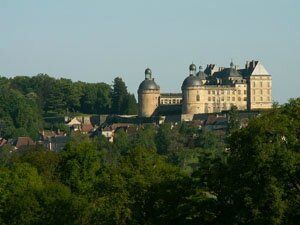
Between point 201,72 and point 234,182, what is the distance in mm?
99441

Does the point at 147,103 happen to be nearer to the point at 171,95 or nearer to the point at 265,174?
the point at 171,95

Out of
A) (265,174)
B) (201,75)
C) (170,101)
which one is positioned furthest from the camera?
(170,101)

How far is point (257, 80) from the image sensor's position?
12675 cm

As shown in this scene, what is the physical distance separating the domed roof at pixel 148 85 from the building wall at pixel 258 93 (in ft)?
34.9

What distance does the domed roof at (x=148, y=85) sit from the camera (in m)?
128

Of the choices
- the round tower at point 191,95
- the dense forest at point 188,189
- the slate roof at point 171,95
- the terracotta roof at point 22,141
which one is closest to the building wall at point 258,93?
the round tower at point 191,95

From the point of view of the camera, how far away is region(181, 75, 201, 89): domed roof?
124938 millimetres

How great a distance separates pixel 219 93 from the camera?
12738cm

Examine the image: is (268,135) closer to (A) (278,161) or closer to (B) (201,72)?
(A) (278,161)

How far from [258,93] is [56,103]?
1182 inches

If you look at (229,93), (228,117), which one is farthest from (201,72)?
(228,117)

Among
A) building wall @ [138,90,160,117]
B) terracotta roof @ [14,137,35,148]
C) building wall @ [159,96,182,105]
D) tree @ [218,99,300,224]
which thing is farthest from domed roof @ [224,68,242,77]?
tree @ [218,99,300,224]

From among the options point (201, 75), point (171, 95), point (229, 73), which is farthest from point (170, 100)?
point (229, 73)

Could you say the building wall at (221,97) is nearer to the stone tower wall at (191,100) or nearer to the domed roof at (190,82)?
the stone tower wall at (191,100)
